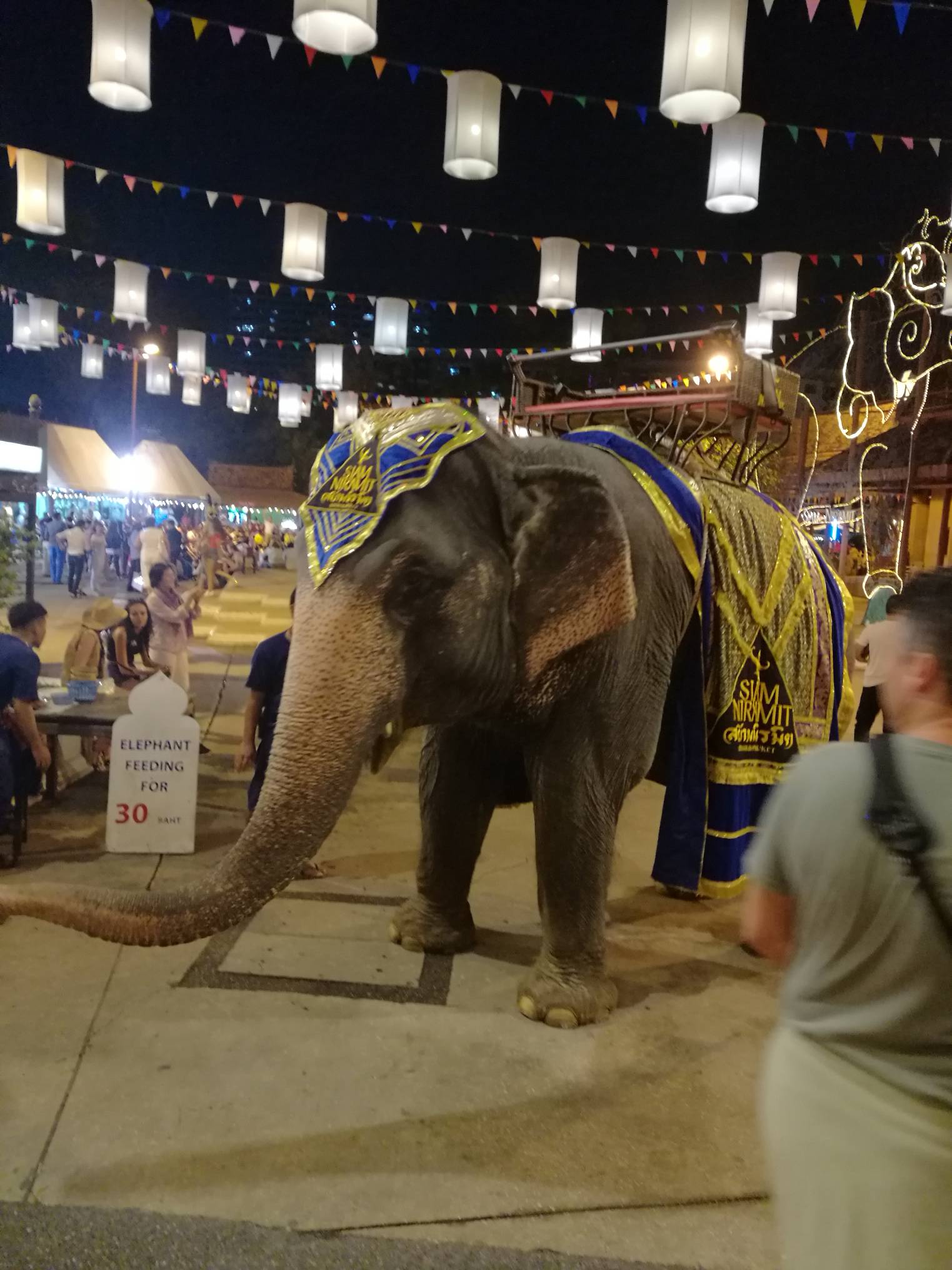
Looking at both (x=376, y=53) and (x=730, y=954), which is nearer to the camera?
(x=730, y=954)

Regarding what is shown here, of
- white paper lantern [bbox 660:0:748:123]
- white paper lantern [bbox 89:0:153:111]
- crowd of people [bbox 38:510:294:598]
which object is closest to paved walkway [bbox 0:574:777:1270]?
white paper lantern [bbox 660:0:748:123]

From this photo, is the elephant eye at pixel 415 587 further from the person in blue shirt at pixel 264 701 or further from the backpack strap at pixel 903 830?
the person in blue shirt at pixel 264 701

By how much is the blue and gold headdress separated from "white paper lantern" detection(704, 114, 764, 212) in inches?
250

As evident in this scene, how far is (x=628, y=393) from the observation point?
4.50 meters

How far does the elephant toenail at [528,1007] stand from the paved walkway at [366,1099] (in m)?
0.04

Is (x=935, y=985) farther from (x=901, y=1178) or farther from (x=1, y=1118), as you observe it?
(x=1, y=1118)

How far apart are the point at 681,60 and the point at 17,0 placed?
552 cm

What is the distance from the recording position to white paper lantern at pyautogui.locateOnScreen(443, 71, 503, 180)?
296 inches

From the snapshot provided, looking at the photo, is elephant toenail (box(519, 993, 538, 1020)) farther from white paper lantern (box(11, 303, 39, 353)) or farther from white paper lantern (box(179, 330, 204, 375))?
white paper lantern (box(179, 330, 204, 375))

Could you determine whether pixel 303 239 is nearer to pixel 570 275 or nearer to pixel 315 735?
pixel 570 275

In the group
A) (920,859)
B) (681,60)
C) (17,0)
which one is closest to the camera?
(920,859)

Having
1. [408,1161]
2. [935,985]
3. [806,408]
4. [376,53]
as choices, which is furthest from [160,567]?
[806,408]

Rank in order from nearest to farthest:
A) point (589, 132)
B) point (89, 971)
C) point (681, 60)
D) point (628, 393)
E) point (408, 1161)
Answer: point (408, 1161) < point (89, 971) < point (628, 393) < point (681, 60) < point (589, 132)

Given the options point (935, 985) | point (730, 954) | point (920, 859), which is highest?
point (920, 859)
